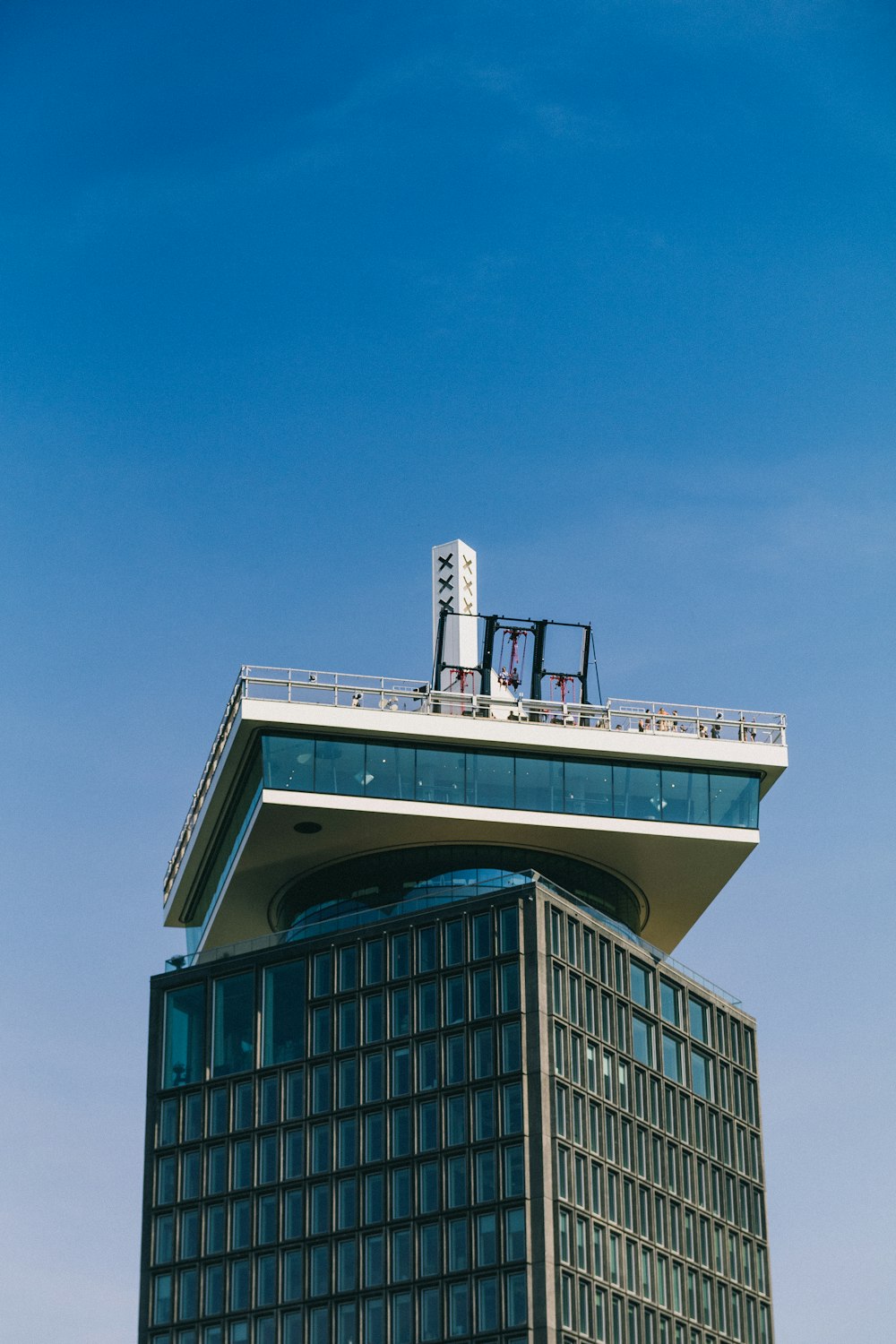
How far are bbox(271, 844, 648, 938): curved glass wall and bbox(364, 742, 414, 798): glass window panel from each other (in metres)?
4.89

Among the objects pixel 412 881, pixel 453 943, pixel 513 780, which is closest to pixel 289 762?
pixel 412 881

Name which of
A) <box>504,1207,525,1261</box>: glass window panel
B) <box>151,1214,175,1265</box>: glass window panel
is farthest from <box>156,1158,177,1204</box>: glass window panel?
<box>504,1207,525,1261</box>: glass window panel

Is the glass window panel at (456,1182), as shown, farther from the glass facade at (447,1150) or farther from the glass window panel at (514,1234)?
the glass window panel at (514,1234)

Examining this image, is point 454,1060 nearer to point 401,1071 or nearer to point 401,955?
point 401,1071

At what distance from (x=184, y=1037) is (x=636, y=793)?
92.6ft

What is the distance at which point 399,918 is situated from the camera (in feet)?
435

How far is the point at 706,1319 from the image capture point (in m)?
132

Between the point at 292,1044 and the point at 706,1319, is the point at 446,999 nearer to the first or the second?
the point at 292,1044

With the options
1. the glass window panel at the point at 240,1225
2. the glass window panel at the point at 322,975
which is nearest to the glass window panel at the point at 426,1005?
the glass window panel at the point at 322,975

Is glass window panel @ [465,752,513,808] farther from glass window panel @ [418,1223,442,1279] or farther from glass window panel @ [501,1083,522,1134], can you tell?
glass window panel @ [418,1223,442,1279]

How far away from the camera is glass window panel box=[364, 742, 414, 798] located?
133000 mm

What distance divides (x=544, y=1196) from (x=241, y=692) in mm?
31429

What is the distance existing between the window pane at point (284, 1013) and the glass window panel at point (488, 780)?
13.1 m

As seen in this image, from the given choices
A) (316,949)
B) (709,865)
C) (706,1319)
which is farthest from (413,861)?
(706,1319)
